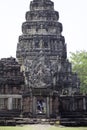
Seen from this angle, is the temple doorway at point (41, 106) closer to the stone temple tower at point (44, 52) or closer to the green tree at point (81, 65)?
the stone temple tower at point (44, 52)

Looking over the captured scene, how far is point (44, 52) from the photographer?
47.0m

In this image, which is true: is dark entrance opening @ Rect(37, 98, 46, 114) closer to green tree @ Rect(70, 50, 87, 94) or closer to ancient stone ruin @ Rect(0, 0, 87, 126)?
ancient stone ruin @ Rect(0, 0, 87, 126)

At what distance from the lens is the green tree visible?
54.5m

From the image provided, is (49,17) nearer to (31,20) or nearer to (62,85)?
(31,20)

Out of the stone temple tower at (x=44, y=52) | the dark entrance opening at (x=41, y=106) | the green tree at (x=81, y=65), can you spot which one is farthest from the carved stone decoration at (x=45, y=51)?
the green tree at (x=81, y=65)

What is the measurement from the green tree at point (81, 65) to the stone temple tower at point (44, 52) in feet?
25.2

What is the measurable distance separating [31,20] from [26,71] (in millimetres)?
10683

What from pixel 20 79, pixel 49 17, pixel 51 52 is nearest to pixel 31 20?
pixel 49 17

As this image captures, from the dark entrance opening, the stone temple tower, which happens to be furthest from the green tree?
the dark entrance opening

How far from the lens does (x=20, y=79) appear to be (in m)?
40.0

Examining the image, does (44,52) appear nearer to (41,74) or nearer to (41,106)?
(41,74)

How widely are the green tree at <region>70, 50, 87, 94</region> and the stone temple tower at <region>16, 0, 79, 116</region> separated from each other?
7.68m

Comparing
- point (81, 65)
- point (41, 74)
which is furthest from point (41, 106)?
point (81, 65)

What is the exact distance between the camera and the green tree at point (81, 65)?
5454cm
